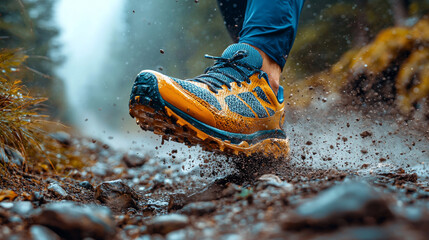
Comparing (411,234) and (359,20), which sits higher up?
(359,20)

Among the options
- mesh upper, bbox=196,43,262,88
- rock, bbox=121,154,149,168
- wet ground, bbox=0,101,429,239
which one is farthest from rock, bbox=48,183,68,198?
rock, bbox=121,154,149,168

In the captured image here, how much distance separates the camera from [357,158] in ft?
5.86

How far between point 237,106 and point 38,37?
480cm

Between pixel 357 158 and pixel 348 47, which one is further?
pixel 348 47

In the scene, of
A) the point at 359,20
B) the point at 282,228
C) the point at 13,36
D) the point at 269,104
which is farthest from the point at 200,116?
the point at 359,20

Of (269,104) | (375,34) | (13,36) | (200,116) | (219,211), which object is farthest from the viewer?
(375,34)

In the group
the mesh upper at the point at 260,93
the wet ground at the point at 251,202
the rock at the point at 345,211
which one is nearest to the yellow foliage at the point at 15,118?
the wet ground at the point at 251,202

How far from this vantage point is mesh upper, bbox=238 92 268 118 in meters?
1.50

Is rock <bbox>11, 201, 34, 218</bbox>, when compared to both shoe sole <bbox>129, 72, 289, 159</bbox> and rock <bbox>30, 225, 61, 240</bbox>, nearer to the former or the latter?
rock <bbox>30, 225, 61, 240</bbox>

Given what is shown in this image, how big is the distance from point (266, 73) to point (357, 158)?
2.42ft

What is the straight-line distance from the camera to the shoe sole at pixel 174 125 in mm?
1204

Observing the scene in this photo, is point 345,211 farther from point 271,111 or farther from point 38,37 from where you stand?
point 38,37

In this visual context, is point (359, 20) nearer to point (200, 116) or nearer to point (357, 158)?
point (357, 158)

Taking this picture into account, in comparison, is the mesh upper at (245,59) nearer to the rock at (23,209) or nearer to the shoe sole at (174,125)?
the shoe sole at (174,125)
